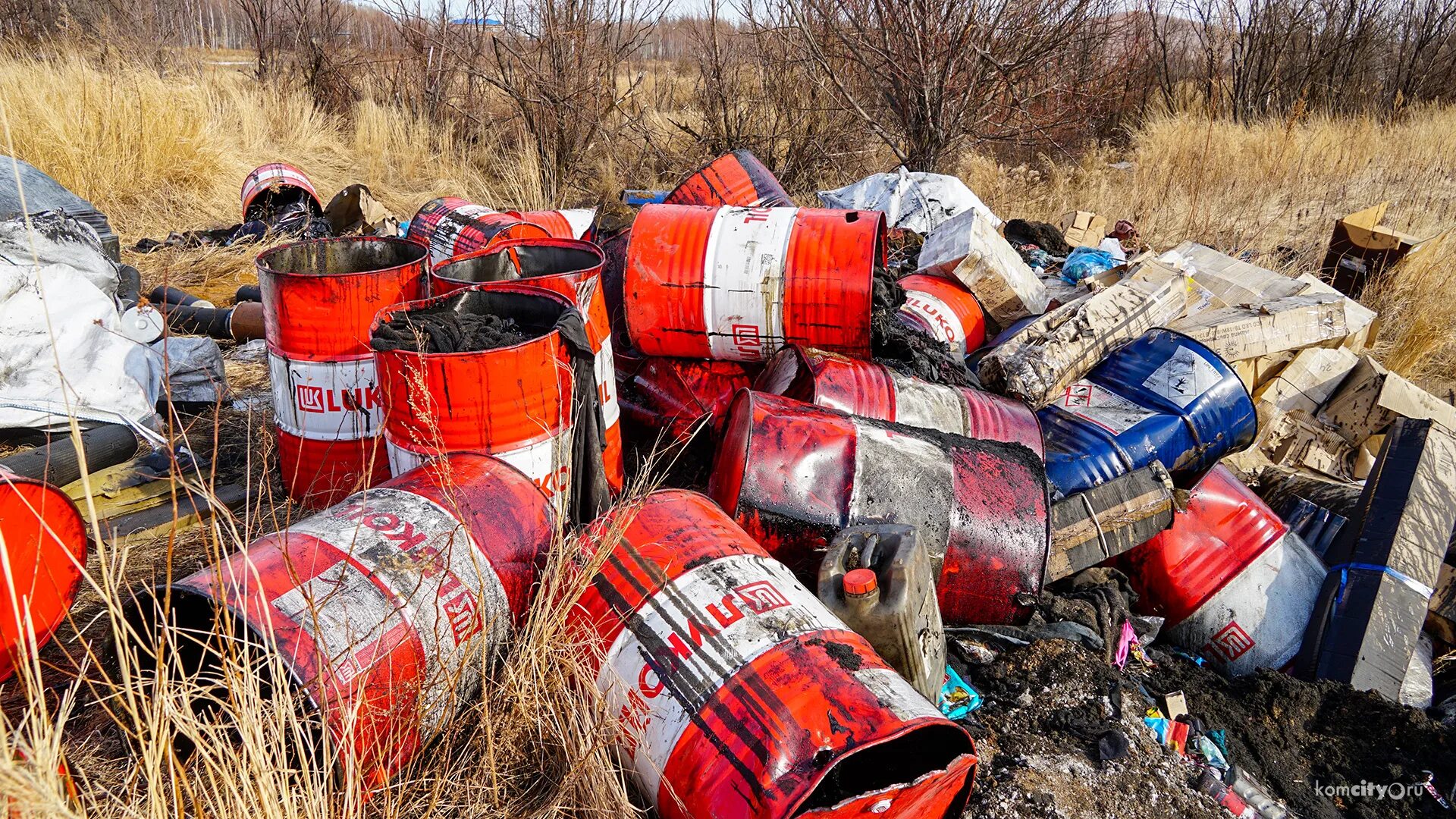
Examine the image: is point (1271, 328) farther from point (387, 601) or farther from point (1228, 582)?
point (387, 601)

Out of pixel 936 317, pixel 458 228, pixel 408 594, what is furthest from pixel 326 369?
pixel 936 317

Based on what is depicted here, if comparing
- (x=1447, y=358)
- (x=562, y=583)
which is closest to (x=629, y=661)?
(x=562, y=583)

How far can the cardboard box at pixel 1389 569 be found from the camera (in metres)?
2.49

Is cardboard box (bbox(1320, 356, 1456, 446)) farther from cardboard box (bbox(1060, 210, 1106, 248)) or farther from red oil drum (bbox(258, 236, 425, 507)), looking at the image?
red oil drum (bbox(258, 236, 425, 507))

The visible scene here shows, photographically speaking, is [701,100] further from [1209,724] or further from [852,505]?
[1209,724]

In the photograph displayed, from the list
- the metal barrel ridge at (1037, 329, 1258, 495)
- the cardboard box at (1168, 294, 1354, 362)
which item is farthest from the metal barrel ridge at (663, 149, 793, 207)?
the cardboard box at (1168, 294, 1354, 362)

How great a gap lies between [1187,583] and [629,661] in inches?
74.0

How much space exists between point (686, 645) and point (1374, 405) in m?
3.30

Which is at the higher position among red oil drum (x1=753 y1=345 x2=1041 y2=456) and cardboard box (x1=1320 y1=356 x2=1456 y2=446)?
A: red oil drum (x1=753 y1=345 x2=1041 y2=456)

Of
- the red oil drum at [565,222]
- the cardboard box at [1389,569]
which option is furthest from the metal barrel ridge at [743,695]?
the red oil drum at [565,222]

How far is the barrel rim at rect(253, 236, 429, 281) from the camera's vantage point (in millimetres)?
2615

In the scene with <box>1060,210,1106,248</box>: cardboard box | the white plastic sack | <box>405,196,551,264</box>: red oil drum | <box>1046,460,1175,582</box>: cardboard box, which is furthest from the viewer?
<box>1060,210,1106,248</box>: cardboard box

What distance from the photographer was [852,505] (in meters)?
2.37

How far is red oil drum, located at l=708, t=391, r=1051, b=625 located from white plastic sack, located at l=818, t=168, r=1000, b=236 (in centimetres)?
307
